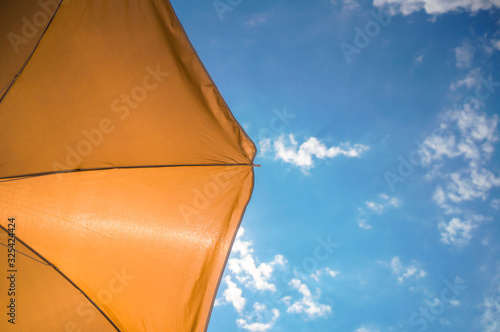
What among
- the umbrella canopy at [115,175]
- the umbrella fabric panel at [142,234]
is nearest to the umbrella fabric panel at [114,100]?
the umbrella canopy at [115,175]

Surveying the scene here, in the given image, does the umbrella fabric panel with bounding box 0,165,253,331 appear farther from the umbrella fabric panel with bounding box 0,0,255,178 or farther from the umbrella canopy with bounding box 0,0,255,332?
the umbrella fabric panel with bounding box 0,0,255,178

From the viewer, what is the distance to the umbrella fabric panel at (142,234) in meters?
2.06

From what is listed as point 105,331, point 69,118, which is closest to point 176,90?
point 69,118

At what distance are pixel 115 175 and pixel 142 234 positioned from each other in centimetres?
49

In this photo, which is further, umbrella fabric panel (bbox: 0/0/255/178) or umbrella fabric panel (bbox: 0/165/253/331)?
umbrella fabric panel (bbox: 0/165/253/331)

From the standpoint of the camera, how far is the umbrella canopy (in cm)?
189

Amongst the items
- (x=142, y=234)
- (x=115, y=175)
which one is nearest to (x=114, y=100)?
(x=115, y=175)

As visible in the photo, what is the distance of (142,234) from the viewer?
6.95 ft

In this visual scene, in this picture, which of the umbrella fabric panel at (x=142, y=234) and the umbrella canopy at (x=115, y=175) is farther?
the umbrella fabric panel at (x=142, y=234)

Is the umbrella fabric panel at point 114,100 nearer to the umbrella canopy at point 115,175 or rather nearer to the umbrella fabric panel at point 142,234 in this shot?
the umbrella canopy at point 115,175

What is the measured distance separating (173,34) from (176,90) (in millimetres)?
360

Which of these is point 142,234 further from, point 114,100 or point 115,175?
point 114,100

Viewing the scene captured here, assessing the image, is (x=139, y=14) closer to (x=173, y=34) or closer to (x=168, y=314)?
(x=173, y=34)

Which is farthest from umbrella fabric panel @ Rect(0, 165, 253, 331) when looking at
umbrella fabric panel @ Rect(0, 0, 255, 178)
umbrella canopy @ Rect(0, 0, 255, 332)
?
umbrella fabric panel @ Rect(0, 0, 255, 178)
